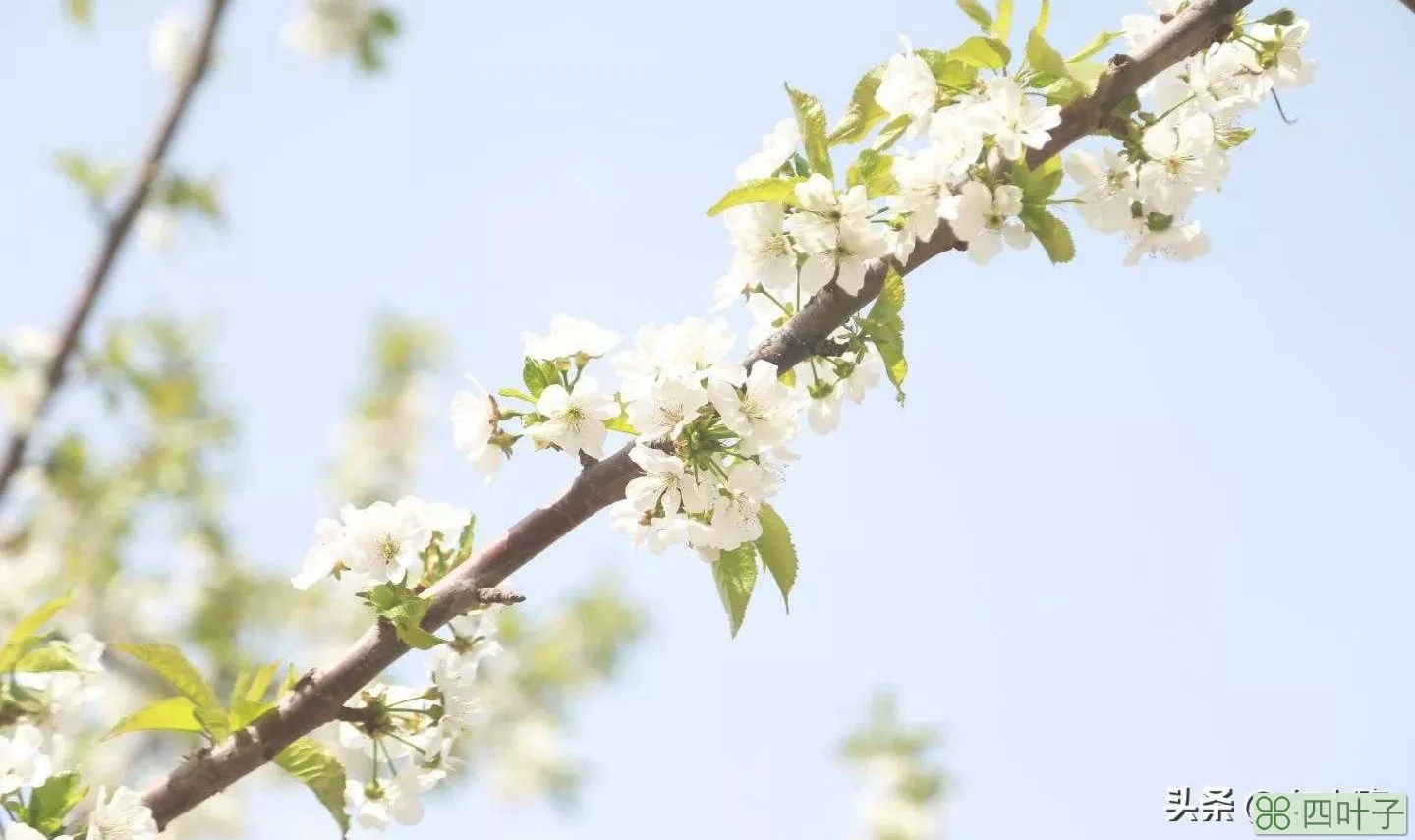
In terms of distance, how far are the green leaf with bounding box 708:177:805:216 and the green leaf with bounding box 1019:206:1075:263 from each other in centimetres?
29

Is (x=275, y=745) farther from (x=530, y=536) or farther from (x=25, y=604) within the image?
(x=25, y=604)

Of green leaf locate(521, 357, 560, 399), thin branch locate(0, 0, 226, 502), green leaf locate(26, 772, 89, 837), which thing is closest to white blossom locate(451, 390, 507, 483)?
green leaf locate(521, 357, 560, 399)

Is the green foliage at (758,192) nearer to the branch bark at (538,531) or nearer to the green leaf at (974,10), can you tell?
the branch bark at (538,531)

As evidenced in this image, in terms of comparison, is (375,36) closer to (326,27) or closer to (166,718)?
(326,27)

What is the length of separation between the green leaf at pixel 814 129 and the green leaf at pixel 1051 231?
0.25 meters

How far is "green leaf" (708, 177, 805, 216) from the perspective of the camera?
1396 mm

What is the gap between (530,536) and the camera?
1.32 meters

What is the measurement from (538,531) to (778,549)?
0.31 meters

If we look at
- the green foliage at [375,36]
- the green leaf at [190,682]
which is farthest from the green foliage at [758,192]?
the green foliage at [375,36]

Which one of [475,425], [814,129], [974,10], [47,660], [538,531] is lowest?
[47,660]

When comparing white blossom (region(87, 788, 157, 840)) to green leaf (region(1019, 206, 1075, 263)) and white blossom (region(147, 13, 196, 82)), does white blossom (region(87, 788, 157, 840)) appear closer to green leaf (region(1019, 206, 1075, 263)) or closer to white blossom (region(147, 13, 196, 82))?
green leaf (region(1019, 206, 1075, 263))

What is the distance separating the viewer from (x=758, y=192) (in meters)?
1.41

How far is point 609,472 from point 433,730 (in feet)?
1.63

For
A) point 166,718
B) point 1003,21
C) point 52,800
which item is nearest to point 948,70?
point 1003,21
